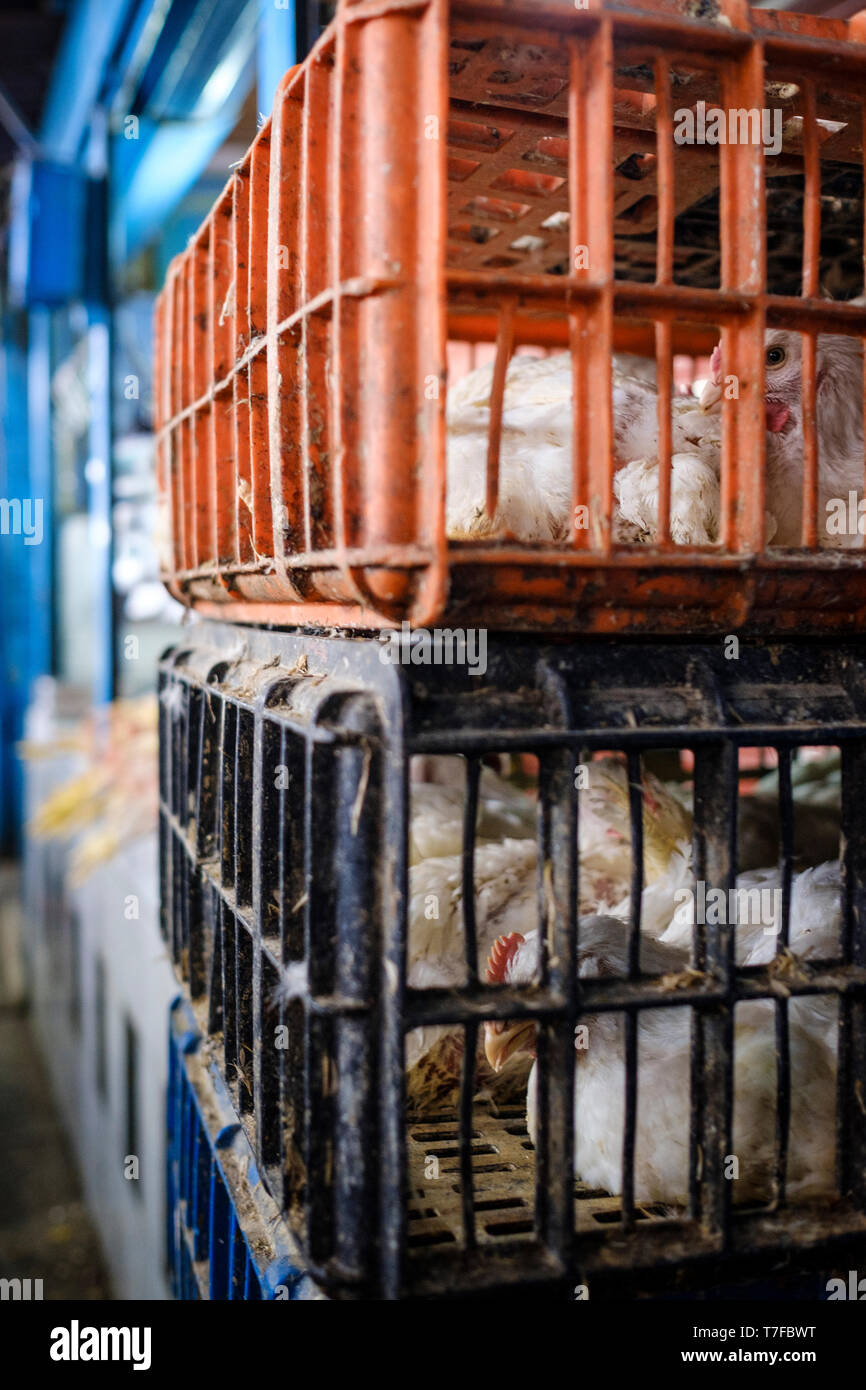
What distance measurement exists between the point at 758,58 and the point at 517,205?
2.70ft

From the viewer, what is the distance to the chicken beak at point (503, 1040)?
115cm

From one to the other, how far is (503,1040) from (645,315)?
0.80 metres

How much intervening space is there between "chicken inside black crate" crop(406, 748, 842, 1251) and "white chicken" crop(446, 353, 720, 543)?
31 centimetres

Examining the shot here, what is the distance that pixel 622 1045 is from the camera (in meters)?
1.11

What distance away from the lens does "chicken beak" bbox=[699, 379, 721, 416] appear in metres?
1.31

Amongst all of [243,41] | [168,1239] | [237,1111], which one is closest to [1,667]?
[243,41]

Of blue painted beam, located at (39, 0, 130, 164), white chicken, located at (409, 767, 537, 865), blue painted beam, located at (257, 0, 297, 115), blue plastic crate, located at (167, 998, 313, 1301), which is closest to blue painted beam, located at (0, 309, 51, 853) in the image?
blue painted beam, located at (39, 0, 130, 164)

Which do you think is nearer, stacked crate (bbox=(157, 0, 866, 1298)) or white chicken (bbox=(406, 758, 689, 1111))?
stacked crate (bbox=(157, 0, 866, 1298))

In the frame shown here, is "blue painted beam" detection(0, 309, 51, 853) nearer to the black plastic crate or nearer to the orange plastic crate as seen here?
the orange plastic crate

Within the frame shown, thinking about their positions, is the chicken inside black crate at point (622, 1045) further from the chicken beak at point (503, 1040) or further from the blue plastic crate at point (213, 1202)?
the blue plastic crate at point (213, 1202)

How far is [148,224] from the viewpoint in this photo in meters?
4.60

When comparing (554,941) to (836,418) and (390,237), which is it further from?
(836,418)

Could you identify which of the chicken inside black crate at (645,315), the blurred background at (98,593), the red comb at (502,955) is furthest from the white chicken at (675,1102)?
the blurred background at (98,593)

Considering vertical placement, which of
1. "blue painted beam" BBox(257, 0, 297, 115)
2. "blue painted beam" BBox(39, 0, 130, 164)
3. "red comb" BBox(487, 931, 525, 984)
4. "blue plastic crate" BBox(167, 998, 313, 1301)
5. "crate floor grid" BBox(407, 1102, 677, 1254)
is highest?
"blue painted beam" BBox(39, 0, 130, 164)
